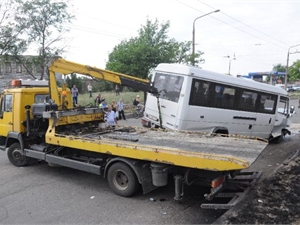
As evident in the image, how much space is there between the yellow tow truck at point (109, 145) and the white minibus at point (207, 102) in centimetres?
131

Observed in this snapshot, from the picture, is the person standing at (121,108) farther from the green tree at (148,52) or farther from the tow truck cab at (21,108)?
the tow truck cab at (21,108)

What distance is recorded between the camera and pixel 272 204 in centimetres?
425

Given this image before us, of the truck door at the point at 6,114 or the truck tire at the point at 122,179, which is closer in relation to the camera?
the truck tire at the point at 122,179

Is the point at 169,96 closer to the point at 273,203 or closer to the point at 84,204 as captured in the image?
the point at 84,204

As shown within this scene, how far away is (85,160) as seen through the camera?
621 cm

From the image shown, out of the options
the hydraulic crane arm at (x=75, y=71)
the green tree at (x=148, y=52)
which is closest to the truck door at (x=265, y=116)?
the hydraulic crane arm at (x=75, y=71)

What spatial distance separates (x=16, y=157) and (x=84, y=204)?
3389 millimetres

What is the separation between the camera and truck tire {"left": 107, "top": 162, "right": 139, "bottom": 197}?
5.33 meters

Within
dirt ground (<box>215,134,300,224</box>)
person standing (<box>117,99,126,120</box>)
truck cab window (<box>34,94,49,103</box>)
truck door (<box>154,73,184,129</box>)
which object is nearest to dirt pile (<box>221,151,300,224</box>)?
dirt ground (<box>215,134,300,224</box>)

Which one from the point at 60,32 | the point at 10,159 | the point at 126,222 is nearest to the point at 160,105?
the point at 10,159

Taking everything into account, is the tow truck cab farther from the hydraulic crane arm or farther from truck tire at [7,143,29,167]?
the hydraulic crane arm

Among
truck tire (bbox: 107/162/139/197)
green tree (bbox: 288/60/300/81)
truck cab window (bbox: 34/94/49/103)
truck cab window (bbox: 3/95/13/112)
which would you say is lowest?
truck tire (bbox: 107/162/139/197)

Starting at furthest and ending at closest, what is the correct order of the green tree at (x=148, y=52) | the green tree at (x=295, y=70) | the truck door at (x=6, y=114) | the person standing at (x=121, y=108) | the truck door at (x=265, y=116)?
the green tree at (x=295, y=70)
the green tree at (x=148, y=52)
the person standing at (x=121, y=108)
the truck door at (x=265, y=116)
the truck door at (x=6, y=114)

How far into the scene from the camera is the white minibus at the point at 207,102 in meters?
8.95
